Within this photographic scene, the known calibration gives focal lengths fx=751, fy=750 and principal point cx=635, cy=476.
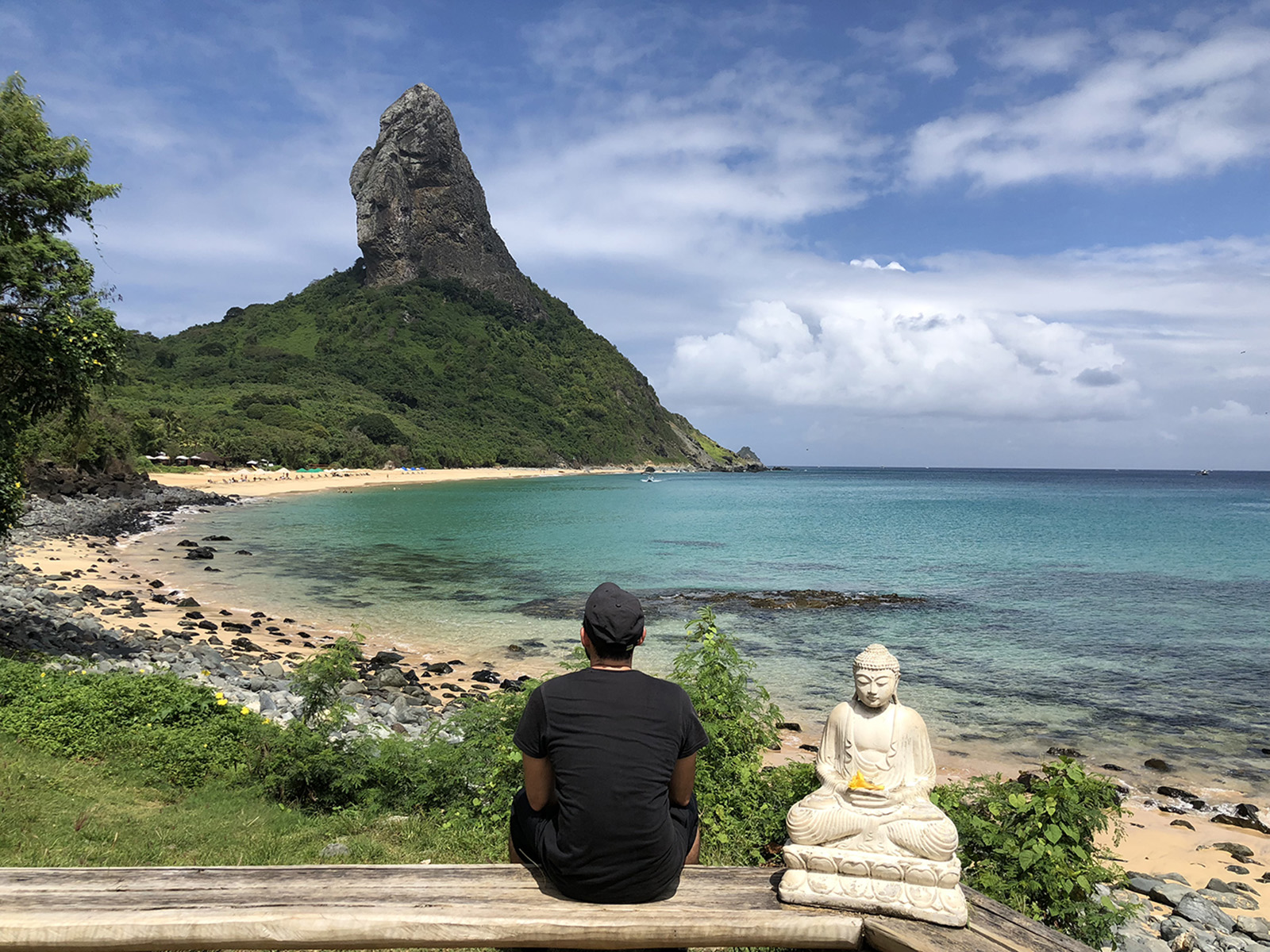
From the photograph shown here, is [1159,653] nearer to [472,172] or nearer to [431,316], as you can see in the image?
[431,316]

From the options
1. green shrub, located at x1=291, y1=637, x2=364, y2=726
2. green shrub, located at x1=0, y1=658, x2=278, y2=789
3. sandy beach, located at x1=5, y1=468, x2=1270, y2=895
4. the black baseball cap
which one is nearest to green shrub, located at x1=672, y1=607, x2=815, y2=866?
the black baseball cap

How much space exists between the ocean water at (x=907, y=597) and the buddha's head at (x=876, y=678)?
1009 cm

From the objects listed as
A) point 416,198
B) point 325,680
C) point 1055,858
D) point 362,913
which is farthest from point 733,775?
point 416,198

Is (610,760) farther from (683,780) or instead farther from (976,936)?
(976,936)

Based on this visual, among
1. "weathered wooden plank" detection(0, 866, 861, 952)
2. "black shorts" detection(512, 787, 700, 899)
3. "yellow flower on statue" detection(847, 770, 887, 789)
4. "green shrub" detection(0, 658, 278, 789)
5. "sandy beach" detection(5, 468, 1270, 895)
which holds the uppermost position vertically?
"yellow flower on statue" detection(847, 770, 887, 789)

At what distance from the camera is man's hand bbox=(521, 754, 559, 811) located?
3602mm

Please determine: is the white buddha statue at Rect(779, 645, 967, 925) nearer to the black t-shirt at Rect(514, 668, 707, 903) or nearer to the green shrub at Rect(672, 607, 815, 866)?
the black t-shirt at Rect(514, 668, 707, 903)

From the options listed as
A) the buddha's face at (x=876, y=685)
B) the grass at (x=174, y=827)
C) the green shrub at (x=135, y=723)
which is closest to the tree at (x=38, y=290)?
the green shrub at (x=135, y=723)

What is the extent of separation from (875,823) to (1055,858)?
2.17 metres

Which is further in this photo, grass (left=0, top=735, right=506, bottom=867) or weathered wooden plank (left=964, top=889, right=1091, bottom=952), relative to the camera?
grass (left=0, top=735, right=506, bottom=867)

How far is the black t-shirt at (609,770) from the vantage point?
3465 mm

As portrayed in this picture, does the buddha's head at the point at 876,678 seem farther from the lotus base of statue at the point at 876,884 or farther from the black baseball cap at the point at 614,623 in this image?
the black baseball cap at the point at 614,623

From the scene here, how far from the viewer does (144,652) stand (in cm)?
1421

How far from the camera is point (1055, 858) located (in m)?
5.09
